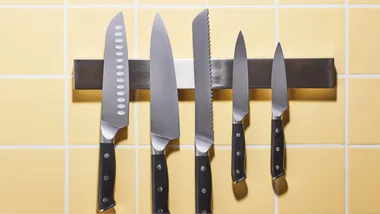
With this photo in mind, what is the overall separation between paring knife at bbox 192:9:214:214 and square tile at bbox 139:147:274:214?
46 millimetres

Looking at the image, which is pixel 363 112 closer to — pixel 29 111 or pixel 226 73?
pixel 226 73

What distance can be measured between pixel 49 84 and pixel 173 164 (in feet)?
0.96

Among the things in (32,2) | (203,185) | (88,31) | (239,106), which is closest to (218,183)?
(203,185)

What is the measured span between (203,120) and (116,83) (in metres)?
0.18

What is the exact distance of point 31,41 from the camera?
93 cm

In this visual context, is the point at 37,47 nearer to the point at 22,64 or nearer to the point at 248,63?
the point at 22,64

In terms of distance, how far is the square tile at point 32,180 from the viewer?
92cm

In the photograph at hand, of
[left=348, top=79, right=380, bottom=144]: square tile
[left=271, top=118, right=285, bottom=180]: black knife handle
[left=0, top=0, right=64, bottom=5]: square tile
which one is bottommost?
[left=271, top=118, right=285, bottom=180]: black knife handle

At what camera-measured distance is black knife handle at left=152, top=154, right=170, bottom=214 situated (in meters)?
0.87

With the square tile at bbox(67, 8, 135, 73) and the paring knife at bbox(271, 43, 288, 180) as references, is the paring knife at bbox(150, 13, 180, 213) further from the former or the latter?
the paring knife at bbox(271, 43, 288, 180)

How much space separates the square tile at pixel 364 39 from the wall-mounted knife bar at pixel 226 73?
62mm

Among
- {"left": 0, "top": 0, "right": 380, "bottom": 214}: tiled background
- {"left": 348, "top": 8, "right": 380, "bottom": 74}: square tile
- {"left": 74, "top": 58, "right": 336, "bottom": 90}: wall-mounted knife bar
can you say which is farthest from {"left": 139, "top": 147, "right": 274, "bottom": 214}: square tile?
{"left": 348, "top": 8, "right": 380, "bottom": 74}: square tile

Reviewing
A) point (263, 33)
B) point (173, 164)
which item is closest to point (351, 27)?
point (263, 33)

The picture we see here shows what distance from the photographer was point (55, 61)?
0.93 m
